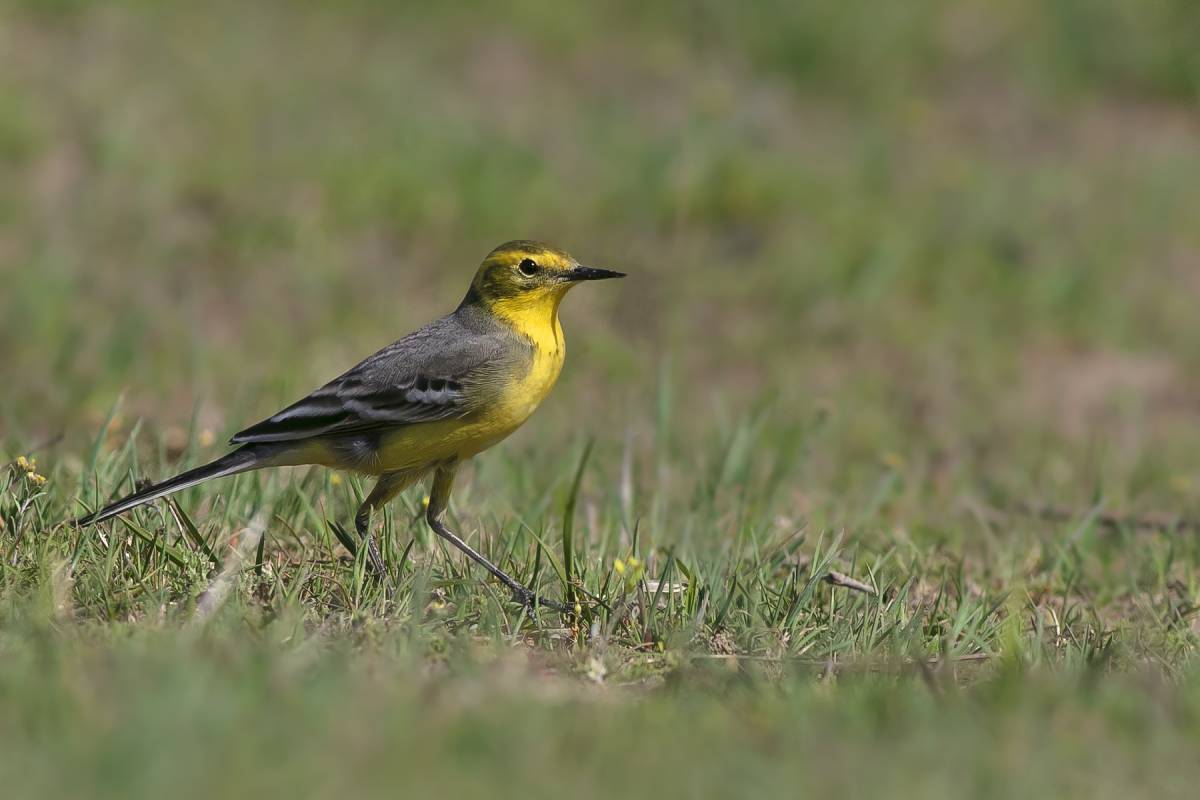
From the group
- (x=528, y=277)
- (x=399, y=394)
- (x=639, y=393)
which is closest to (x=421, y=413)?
(x=399, y=394)

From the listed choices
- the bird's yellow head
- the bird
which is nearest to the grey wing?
the bird

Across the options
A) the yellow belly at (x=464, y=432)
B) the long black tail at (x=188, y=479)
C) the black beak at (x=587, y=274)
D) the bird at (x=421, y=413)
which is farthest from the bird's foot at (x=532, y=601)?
the black beak at (x=587, y=274)

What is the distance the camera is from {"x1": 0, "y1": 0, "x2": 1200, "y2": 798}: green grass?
3.46 metres

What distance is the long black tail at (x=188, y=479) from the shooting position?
4609 millimetres

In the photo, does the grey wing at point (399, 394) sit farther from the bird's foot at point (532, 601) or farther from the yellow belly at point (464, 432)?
the bird's foot at point (532, 601)

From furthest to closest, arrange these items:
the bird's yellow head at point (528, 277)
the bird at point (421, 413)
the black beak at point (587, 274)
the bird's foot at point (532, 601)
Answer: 1. the bird's yellow head at point (528, 277)
2. the black beak at point (587, 274)
3. the bird at point (421, 413)
4. the bird's foot at point (532, 601)

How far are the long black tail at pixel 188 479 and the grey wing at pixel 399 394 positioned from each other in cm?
6

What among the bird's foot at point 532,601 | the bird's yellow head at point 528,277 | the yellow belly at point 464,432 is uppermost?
the bird's yellow head at point 528,277

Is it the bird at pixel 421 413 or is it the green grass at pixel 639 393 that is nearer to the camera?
the green grass at pixel 639 393

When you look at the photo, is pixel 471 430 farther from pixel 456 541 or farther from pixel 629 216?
pixel 629 216

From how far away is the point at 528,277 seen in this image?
5578mm

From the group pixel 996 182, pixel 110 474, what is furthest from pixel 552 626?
pixel 996 182

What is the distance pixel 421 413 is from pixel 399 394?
4.9 inches

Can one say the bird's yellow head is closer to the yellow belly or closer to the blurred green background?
the yellow belly
